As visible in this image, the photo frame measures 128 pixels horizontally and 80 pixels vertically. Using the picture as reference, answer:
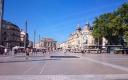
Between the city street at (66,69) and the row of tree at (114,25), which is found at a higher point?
the row of tree at (114,25)

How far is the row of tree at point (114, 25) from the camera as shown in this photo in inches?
4528

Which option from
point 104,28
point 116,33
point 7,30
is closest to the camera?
point 116,33

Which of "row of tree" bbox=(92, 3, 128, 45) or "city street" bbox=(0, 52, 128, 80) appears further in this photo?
"row of tree" bbox=(92, 3, 128, 45)

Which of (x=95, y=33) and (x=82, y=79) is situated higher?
(x=95, y=33)

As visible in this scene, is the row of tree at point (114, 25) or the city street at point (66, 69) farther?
the row of tree at point (114, 25)

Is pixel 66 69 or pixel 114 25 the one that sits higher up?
pixel 114 25

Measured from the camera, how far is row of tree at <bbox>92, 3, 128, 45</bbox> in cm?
11500

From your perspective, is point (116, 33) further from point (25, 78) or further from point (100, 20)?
point (25, 78)

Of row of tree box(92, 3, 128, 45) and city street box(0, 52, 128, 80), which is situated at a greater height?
row of tree box(92, 3, 128, 45)

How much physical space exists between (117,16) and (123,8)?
514 cm

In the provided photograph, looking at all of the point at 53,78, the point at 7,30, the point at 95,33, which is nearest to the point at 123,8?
the point at 95,33

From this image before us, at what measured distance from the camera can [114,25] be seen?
4751 inches

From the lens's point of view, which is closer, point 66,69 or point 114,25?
point 66,69

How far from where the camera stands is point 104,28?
440 ft
